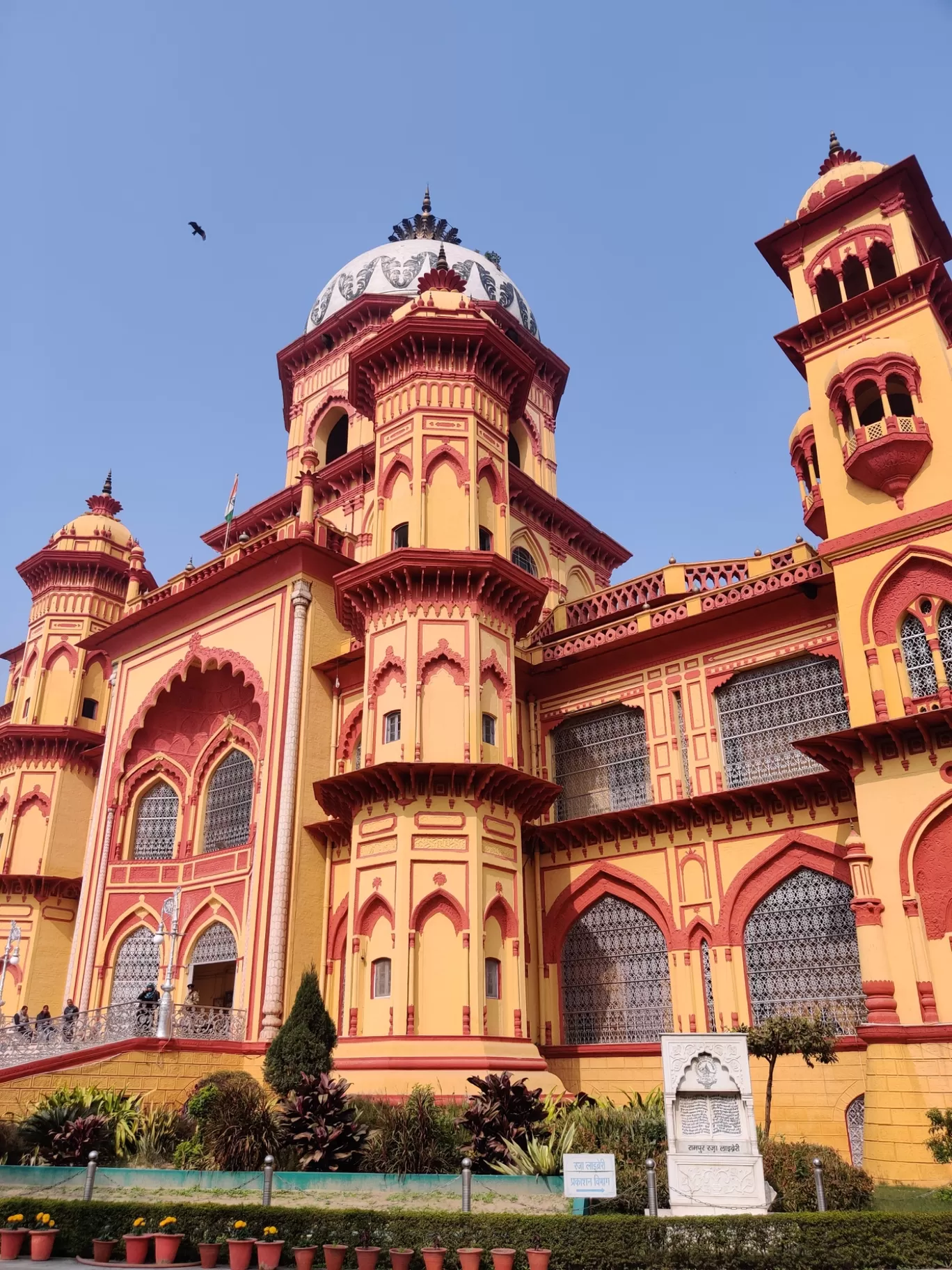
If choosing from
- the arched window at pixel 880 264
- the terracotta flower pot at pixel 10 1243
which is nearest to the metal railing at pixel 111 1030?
the terracotta flower pot at pixel 10 1243

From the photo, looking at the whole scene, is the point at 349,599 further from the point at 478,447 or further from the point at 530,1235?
the point at 530,1235

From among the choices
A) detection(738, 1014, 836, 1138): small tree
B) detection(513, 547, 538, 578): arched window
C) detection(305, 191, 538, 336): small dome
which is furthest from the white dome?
detection(738, 1014, 836, 1138): small tree

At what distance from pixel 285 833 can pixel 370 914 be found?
127 inches

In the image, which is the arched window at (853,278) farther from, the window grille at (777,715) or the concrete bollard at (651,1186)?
the concrete bollard at (651,1186)

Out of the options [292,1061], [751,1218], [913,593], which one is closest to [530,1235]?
[751,1218]

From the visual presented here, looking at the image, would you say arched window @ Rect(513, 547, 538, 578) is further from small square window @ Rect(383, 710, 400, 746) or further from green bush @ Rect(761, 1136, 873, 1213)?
green bush @ Rect(761, 1136, 873, 1213)

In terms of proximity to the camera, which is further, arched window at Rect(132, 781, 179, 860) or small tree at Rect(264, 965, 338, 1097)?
arched window at Rect(132, 781, 179, 860)

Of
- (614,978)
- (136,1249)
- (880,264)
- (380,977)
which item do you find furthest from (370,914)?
(880,264)

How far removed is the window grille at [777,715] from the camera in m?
18.0

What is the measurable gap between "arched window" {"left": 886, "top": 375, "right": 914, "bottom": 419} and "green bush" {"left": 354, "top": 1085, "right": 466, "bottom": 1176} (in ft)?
41.6

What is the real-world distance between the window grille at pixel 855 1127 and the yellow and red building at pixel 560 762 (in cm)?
4

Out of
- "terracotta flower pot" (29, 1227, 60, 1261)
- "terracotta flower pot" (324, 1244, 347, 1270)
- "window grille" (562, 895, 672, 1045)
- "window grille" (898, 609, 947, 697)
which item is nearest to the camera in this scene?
"terracotta flower pot" (324, 1244, 347, 1270)

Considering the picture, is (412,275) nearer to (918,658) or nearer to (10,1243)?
(918,658)

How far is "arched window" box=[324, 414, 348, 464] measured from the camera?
3206cm
